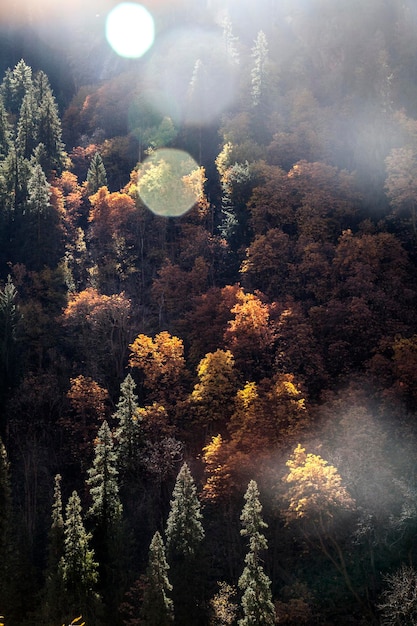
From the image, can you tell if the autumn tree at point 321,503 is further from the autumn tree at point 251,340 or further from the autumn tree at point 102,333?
the autumn tree at point 102,333

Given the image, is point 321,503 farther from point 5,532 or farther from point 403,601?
point 5,532

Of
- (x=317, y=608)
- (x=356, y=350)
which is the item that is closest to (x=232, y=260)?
(x=356, y=350)

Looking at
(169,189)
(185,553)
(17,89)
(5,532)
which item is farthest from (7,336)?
(17,89)

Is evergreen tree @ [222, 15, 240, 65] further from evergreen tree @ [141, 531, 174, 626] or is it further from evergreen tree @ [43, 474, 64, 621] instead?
evergreen tree @ [141, 531, 174, 626]

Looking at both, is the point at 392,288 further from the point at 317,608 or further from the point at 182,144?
the point at 182,144

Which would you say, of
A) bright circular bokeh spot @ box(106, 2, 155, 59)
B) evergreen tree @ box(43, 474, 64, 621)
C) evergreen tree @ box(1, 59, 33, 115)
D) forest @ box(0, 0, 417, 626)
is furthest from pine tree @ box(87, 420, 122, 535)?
bright circular bokeh spot @ box(106, 2, 155, 59)
